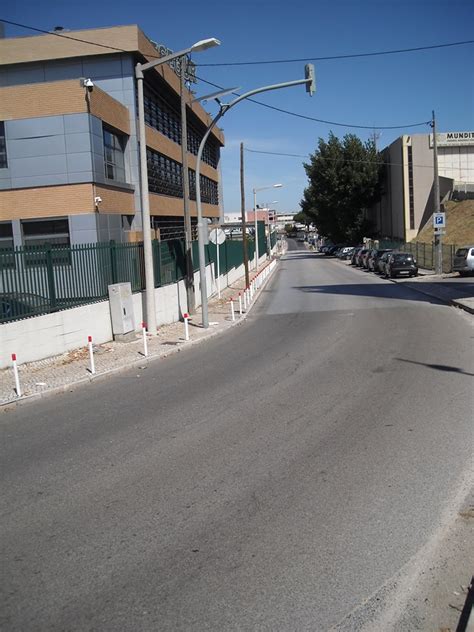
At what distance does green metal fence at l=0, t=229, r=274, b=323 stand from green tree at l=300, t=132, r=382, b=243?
53.6 meters

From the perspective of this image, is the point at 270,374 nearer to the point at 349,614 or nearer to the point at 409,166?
the point at 349,614

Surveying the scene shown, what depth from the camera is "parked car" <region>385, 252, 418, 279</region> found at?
37000mm

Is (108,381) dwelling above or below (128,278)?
below

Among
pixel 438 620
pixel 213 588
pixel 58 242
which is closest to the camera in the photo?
pixel 438 620

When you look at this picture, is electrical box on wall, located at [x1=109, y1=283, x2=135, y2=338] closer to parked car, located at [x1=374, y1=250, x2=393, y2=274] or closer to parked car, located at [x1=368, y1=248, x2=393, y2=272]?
parked car, located at [x1=374, y1=250, x2=393, y2=274]

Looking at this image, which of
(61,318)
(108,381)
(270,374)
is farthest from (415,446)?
(61,318)

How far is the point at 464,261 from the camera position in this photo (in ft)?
111

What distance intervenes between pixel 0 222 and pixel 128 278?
10180 mm

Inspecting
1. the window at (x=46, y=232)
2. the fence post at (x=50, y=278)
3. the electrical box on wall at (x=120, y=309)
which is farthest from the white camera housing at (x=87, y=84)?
the fence post at (x=50, y=278)

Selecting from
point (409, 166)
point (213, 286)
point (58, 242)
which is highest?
point (409, 166)

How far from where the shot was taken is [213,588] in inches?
154

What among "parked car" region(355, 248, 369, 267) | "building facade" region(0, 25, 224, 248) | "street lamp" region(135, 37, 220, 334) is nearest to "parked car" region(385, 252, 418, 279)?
"parked car" region(355, 248, 369, 267)

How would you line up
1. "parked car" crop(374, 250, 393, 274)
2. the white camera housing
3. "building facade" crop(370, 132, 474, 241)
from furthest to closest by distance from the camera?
Result: "building facade" crop(370, 132, 474, 241) → "parked car" crop(374, 250, 393, 274) → the white camera housing

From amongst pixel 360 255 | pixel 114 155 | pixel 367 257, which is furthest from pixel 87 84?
pixel 360 255
